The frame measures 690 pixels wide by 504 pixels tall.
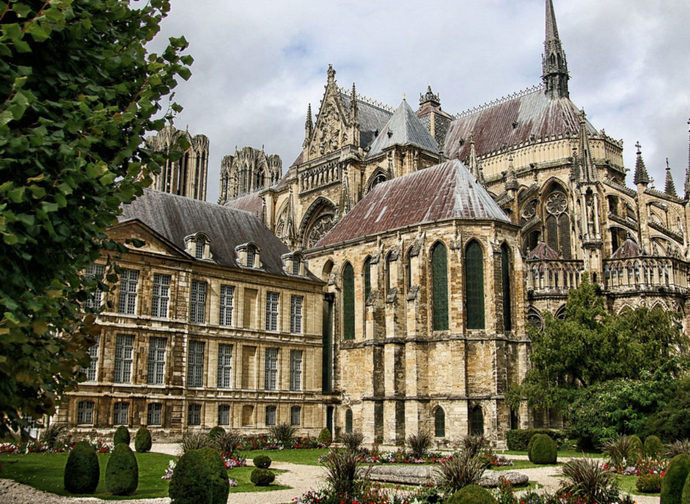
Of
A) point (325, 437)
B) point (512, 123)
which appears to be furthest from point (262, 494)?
point (512, 123)

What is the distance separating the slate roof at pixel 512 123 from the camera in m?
52.3

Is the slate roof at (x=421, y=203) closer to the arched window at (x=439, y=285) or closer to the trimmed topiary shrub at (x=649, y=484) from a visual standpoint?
the arched window at (x=439, y=285)

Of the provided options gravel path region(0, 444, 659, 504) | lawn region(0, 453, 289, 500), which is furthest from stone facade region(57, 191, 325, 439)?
gravel path region(0, 444, 659, 504)

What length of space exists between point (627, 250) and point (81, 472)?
3308 cm

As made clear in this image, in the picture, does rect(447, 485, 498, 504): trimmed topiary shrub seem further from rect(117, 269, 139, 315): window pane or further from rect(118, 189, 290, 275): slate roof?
rect(118, 189, 290, 275): slate roof

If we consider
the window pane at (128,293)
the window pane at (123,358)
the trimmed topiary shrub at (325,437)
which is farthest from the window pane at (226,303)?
the trimmed topiary shrub at (325,437)

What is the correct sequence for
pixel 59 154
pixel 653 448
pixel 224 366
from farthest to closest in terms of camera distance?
pixel 224 366
pixel 653 448
pixel 59 154

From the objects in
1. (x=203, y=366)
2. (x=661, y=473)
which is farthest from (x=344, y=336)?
(x=661, y=473)

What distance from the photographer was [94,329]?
7.27 metres

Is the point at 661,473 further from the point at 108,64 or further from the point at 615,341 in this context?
the point at 108,64

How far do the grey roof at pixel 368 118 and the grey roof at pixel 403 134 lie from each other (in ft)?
8.88

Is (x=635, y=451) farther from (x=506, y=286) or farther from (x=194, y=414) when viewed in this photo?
(x=194, y=414)

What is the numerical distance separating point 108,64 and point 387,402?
96.6 feet

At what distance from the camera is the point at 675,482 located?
13883 millimetres
